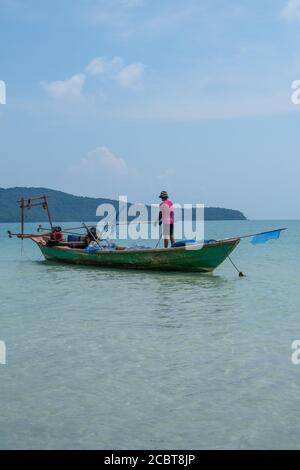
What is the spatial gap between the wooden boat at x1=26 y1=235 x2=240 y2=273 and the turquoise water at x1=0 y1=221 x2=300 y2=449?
12.3 ft

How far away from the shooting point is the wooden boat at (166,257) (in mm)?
17484

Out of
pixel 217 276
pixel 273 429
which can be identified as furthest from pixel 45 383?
pixel 217 276

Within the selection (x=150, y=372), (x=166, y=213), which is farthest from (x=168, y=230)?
(x=150, y=372)

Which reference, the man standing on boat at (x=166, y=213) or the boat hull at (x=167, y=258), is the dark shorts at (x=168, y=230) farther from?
the boat hull at (x=167, y=258)

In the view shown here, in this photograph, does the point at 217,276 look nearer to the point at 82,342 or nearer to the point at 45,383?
the point at 82,342

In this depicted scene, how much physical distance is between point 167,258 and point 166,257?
5 cm

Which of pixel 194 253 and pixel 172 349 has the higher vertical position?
pixel 194 253

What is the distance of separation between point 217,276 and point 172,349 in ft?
35.8

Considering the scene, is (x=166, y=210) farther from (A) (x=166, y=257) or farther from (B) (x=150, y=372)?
(B) (x=150, y=372)

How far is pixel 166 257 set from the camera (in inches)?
720

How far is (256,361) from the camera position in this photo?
296 inches
